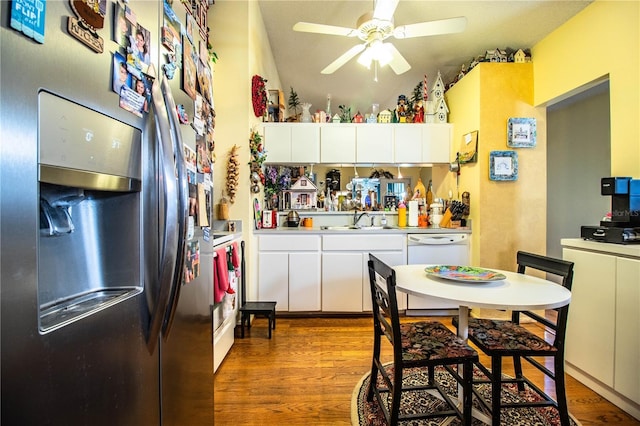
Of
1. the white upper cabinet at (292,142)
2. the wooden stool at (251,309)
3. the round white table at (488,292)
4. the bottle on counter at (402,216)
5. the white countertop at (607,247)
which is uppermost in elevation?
the white upper cabinet at (292,142)

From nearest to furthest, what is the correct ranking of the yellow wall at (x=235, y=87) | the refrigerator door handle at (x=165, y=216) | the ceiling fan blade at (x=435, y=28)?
the refrigerator door handle at (x=165, y=216), the ceiling fan blade at (x=435, y=28), the yellow wall at (x=235, y=87)

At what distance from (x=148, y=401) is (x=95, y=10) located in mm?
944

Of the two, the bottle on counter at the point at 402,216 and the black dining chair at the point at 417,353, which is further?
the bottle on counter at the point at 402,216

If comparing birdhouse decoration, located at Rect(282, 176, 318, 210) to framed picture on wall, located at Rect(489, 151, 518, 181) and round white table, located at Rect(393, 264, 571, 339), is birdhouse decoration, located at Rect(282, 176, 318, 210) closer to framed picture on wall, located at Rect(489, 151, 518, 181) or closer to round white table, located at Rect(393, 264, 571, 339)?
framed picture on wall, located at Rect(489, 151, 518, 181)

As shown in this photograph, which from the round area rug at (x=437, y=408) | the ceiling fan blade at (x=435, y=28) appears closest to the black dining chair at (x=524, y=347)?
the round area rug at (x=437, y=408)

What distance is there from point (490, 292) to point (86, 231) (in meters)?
1.50

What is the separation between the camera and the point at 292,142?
11.2 feet

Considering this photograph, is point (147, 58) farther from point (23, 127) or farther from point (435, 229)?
point (435, 229)

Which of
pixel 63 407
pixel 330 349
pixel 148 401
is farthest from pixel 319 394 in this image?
pixel 63 407

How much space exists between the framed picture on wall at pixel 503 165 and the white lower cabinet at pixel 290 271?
1.89m

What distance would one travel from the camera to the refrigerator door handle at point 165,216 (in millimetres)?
795

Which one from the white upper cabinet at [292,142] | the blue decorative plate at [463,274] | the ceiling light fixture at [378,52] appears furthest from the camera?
the white upper cabinet at [292,142]

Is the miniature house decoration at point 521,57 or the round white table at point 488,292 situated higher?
the miniature house decoration at point 521,57

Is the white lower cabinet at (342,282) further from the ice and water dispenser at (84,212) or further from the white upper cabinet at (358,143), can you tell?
the ice and water dispenser at (84,212)
